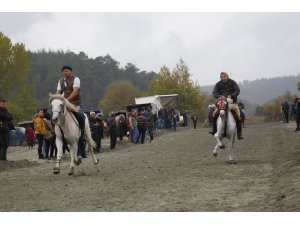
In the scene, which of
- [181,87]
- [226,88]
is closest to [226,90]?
[226,88]

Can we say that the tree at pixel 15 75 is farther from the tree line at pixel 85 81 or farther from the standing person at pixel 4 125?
the standing person at pixel 4 125

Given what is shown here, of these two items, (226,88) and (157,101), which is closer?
(226,88)

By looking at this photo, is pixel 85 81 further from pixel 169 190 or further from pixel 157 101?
pixel 169 190

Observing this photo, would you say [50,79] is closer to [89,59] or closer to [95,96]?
[95,96]

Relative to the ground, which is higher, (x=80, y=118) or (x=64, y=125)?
(x=80, y=118)

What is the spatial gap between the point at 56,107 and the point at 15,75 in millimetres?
49139

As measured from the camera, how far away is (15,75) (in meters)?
60.2

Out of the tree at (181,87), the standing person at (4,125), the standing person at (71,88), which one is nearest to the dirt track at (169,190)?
the standing person at (71,88)

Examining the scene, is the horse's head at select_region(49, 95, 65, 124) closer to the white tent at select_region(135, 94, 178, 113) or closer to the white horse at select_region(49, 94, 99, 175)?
the white horse at select_region(49, 94, 99, 175)

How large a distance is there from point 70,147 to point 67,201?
4.96 metres

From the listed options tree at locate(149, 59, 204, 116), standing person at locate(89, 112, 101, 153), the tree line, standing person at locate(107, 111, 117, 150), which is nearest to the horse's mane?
standing person at locate(89, 112, 101, 153)

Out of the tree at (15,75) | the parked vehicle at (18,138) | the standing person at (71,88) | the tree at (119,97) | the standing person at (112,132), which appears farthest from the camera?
the tree at (119,97)

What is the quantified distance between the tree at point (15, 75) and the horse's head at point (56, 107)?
46.4 meters

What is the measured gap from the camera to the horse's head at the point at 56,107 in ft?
42.1
